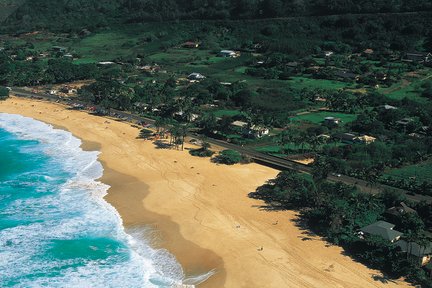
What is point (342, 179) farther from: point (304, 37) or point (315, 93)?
point (304, 37)

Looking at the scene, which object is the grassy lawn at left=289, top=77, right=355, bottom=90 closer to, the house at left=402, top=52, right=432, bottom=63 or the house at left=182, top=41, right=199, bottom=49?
the house at left=402, top=52, right=432, bottom=63

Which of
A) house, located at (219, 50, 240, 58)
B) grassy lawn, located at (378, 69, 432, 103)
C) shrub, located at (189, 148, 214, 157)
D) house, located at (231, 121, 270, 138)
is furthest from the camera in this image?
house, located at (219, 50, 240, 58)

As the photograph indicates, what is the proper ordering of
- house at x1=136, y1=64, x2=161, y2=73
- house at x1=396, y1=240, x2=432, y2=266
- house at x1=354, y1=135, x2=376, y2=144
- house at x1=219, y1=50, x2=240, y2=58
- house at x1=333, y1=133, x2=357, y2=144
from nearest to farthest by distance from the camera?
1. house at x1=396, y1=240, x2=432, y2=266
2. house at x1=354, y1=135, x2=376, y2=144
3. house at x1=333, y1=133, x2=357, y2=144
4. house at x1=136, y1=64, x2=161, y2=73
5. house at x1=219, y1=50, x2=240, y2=58

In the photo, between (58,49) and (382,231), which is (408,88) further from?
(58,49)

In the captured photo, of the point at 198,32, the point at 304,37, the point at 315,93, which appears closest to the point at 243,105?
the point at 315,93

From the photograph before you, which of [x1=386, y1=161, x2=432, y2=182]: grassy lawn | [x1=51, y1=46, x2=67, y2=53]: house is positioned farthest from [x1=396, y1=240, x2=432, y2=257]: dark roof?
[x1=51, y1=46, x2=67, y2=53]: house

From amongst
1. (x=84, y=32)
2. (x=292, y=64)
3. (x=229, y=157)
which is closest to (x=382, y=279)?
(x=229, y=157)
